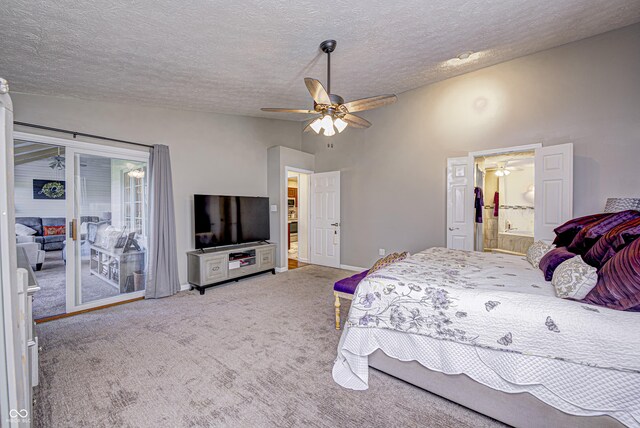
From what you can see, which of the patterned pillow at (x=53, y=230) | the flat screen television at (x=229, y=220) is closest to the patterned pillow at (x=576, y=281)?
the flat screen television at (x=229, y=220)

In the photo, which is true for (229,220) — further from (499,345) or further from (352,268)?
(499,345)

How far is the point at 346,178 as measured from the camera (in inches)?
211

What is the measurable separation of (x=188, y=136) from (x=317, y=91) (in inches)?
112

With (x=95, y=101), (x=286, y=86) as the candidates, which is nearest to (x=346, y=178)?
(x=286, y=86)

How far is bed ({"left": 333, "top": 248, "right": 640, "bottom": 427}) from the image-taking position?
1.28 m

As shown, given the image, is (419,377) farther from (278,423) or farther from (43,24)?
(43,24)

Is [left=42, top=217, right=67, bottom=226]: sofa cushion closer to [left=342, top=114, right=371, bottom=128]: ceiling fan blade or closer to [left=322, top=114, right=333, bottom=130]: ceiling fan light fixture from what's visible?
[left=322, top=114, right=333, bottom=130]: ceiling fan light fixture

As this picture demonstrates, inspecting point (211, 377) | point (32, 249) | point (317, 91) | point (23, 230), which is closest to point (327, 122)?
point (317, 91)

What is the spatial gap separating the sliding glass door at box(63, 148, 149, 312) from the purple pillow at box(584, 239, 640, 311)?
15.5ft

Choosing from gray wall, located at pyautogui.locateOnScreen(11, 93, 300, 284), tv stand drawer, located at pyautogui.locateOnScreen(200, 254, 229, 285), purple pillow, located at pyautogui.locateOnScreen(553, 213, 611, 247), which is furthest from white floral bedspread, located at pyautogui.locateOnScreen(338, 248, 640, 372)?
gray wall, located at pyautogui.locateOnScreen(11, 93, 300, 284)

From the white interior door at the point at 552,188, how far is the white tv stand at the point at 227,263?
4.10 metres

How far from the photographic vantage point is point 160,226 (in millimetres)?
3771

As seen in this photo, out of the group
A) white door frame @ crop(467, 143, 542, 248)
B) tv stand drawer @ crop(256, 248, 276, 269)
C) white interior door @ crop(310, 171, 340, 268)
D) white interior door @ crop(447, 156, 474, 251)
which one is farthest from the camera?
white interior door @ crop(310, 171, 340, 268)

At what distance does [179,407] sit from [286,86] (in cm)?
357
